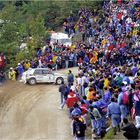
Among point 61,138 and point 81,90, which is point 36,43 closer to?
point 81,90

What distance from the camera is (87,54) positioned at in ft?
140

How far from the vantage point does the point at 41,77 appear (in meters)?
39.6

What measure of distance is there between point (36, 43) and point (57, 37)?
116 inches

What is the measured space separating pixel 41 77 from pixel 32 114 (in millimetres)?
9291

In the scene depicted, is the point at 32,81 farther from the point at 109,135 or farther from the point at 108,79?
the point at 109,135

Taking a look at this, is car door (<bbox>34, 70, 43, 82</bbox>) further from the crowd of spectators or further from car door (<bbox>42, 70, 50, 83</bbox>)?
the crowd of spectators

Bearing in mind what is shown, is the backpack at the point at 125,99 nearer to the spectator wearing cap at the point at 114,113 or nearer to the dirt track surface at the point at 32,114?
the spectator wearing cap at the point at 114,113

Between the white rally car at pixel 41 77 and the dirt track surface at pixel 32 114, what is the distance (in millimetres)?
445

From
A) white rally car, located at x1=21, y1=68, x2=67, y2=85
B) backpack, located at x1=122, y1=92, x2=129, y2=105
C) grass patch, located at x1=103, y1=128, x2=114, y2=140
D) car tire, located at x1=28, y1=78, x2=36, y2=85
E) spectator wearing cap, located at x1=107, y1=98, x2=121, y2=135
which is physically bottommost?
grass patch, located at x1=103, y1=128, x2=114, y2=140

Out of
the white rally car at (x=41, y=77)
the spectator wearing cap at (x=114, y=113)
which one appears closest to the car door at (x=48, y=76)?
the white rally car at (x=41, y=77)

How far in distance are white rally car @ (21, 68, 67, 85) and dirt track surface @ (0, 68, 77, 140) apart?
0.44 metres

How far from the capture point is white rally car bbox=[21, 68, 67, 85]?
1554 inches

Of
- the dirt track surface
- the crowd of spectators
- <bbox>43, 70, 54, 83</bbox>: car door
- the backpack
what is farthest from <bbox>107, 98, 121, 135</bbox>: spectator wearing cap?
<bbox>43, 70, 54, 83</bbox>: car door

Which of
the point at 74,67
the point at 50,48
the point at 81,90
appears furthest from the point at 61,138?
the point at 50,48
